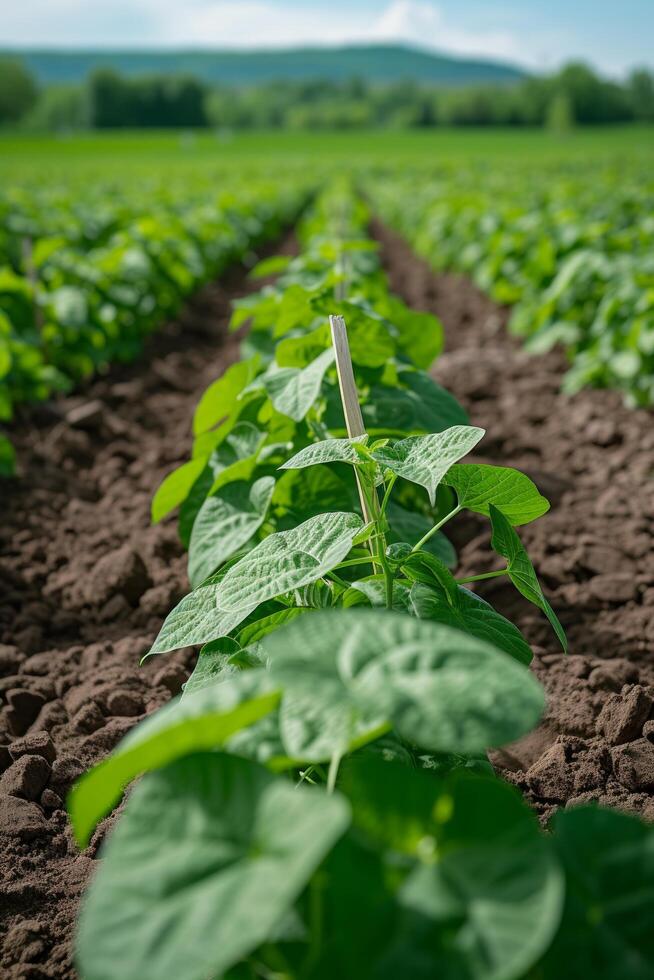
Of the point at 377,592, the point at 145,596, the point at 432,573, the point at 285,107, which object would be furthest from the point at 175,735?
the point at 285,107

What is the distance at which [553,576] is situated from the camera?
8.83 ft

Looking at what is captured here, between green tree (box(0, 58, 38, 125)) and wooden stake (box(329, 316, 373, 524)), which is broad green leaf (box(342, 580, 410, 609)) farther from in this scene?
green tree (box(0, 58, 38, 125))

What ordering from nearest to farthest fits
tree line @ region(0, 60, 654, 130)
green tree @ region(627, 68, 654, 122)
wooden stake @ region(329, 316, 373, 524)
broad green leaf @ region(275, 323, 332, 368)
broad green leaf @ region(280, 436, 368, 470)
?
broad green leaf @ region(280, 436, 368, 470), wooden stake @ region(329, 316, 373, 524), broad green leaf @ region(275, 323, 332, 368), tree line @ region(0, 60, 654, 130), green tree @ region(627, 68, 654, 122)

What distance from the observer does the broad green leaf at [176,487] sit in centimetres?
215

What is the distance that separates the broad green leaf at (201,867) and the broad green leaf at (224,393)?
1.61m

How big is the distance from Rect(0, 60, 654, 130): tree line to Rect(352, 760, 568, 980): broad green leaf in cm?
7174

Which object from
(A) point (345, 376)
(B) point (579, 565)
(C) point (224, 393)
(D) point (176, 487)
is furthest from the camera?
(B) point (579, 565)

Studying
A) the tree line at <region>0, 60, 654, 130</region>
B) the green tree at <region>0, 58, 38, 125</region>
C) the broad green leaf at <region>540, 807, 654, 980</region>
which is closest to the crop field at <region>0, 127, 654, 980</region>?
the broad green leaf at <region>540, 807, 654, 980</region>

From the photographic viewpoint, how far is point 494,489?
1375 mm

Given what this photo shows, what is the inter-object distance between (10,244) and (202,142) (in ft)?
165

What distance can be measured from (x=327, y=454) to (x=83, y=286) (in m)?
3.96

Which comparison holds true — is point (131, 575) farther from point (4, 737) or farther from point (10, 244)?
point (10, 244)

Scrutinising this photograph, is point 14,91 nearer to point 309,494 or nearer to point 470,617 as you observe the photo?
point 309,494

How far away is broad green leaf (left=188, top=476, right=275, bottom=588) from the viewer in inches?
72.9
